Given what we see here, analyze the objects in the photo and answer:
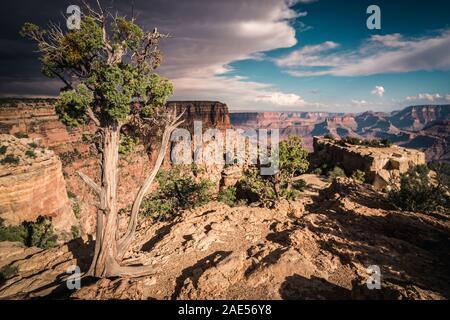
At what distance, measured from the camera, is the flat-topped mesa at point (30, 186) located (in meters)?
31.9

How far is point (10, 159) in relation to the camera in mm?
34156

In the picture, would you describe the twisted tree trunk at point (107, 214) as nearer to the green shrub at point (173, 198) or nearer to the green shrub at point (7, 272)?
the green shrub at point (7, 272)

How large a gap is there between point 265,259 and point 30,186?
126 feet

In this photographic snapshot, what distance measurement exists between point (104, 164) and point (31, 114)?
63840 mm

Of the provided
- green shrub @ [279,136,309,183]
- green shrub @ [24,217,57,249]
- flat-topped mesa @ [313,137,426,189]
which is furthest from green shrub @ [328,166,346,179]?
A: green shrub @ [24,217,57,249]

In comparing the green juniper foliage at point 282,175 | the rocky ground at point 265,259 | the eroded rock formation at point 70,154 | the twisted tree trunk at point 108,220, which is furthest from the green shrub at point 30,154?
the twisted tree trunk at point 108,220

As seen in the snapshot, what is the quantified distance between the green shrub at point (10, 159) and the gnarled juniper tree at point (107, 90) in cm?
3476

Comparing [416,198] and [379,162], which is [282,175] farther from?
[379,162]

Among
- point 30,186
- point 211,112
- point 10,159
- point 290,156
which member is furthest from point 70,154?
point 211,112

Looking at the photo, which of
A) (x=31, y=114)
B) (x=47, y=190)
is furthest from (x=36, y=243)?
(x=31, y=114)

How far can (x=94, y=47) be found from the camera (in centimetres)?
804

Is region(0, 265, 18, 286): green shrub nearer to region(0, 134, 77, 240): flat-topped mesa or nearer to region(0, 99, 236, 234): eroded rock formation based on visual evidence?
region(0, 134, 77, 240): flat-topped mesa

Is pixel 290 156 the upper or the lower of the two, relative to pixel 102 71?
lower

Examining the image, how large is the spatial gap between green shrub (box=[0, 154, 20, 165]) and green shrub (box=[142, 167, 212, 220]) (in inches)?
1043
